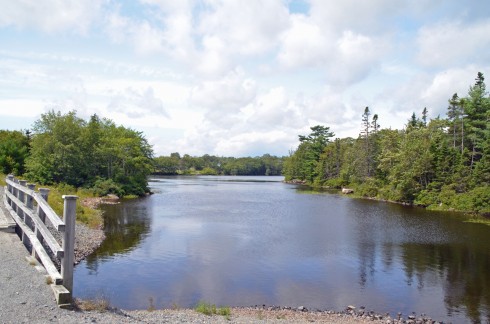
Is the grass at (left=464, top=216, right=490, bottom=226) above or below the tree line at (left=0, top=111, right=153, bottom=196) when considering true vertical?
below

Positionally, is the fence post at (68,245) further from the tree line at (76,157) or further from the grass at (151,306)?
the tree line at (76,157)

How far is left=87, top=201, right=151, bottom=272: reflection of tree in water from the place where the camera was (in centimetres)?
2162

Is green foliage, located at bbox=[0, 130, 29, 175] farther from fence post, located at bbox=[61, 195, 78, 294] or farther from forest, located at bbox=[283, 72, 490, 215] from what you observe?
forest, located at bbox=[283, 72, 490, 215]

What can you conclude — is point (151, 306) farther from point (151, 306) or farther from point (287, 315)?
point (287, 315)

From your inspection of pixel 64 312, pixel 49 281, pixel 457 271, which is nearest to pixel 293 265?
pixel 457 271

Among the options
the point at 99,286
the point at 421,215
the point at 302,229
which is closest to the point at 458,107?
the point at 421,215

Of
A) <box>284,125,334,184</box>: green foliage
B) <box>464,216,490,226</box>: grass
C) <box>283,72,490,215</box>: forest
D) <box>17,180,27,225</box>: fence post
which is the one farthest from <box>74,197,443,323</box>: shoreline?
<box>284,125,334,184</box>: green foliage

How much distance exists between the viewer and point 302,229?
33031mm

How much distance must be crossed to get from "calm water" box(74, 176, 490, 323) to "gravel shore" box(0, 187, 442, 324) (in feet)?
3.75

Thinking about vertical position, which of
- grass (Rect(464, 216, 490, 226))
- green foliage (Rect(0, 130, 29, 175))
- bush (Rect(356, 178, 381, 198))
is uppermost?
green foliage (Rect(0, 130, 29, 175))

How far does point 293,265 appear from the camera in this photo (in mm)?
21203

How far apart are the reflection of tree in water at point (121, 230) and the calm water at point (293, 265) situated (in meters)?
0.07

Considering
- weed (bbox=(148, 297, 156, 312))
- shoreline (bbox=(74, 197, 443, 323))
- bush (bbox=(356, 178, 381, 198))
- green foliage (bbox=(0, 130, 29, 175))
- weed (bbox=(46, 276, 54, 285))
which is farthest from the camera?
bush (bbox=(356, 178, 381, 198))

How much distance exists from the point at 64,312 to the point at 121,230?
2173 cm
